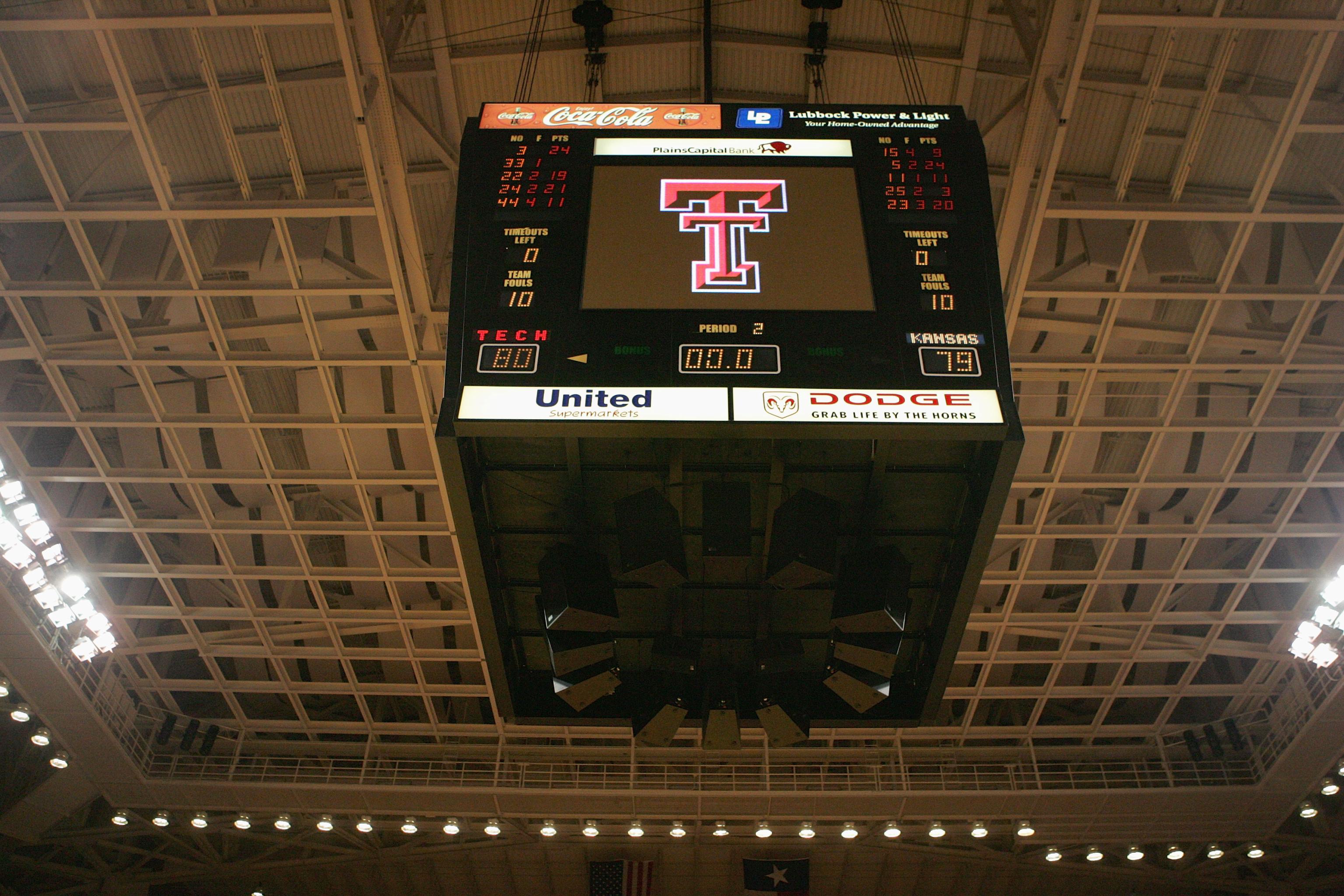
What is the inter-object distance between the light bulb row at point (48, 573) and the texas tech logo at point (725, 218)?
39.2 ft

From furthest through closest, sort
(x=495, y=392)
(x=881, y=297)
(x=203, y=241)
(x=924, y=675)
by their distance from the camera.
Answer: (x=203, y=241)
(x=924, y=675)
(x=881, y=297)
(x=495, y=392)

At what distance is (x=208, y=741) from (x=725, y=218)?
1668 cm

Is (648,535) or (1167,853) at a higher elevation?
(1167,853)

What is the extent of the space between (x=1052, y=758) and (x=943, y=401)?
16.8 metres

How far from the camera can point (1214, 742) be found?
59.7ft

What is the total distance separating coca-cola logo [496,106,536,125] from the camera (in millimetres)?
7652

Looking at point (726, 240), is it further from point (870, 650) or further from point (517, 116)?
point (870, 650)

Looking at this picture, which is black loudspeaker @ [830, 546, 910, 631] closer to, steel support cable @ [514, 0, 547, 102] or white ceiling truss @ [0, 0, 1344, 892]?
white ceiling truss @ [0, 0, 1344, 892]

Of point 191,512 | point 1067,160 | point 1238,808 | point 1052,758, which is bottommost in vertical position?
point 1238,808

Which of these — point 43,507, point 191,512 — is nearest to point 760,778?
point 191,512

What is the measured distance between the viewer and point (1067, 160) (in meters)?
13.4

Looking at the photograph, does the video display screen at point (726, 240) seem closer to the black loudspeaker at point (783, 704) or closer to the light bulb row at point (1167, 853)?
the black loudspeaker at point (783, 704)

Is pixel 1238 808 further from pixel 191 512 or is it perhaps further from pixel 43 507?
pixel 43 507

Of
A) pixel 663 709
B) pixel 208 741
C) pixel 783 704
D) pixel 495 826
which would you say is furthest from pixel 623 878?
pixel 783 704
